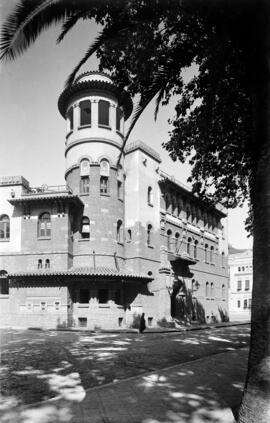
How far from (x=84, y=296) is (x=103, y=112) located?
598 inches

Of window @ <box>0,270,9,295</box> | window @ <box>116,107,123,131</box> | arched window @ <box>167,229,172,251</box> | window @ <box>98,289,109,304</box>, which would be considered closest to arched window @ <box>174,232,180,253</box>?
arched window @ <box>167,229,172,251</box>

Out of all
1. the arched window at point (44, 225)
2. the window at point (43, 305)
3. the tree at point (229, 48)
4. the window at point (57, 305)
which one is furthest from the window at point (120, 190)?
the tree at point (229, 48)

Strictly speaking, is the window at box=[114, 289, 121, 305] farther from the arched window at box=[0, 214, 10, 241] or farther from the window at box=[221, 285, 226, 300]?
the window at box=[221, 285, 226, 300]

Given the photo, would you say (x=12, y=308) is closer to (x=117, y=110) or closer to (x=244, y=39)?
(x=117, y=110)

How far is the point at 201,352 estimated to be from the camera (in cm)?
1565

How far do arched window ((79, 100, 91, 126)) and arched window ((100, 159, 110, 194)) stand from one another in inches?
164

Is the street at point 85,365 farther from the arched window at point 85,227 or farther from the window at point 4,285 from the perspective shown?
the arched window at point 85,227

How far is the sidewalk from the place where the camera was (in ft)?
22.2

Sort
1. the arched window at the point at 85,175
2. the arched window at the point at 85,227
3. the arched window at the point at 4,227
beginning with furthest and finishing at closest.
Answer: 1. the arched window at the point at 4,227
2. the arched window at the point at 85,175
3. the arched window at the point at 85,227

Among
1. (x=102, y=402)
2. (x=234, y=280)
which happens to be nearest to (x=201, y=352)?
(x=102, y=402)

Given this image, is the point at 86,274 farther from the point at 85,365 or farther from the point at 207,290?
the point at 207,290

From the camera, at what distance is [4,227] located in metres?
29.5

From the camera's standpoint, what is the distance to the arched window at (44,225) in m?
28.3

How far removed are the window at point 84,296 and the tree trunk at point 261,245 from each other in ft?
74.0
